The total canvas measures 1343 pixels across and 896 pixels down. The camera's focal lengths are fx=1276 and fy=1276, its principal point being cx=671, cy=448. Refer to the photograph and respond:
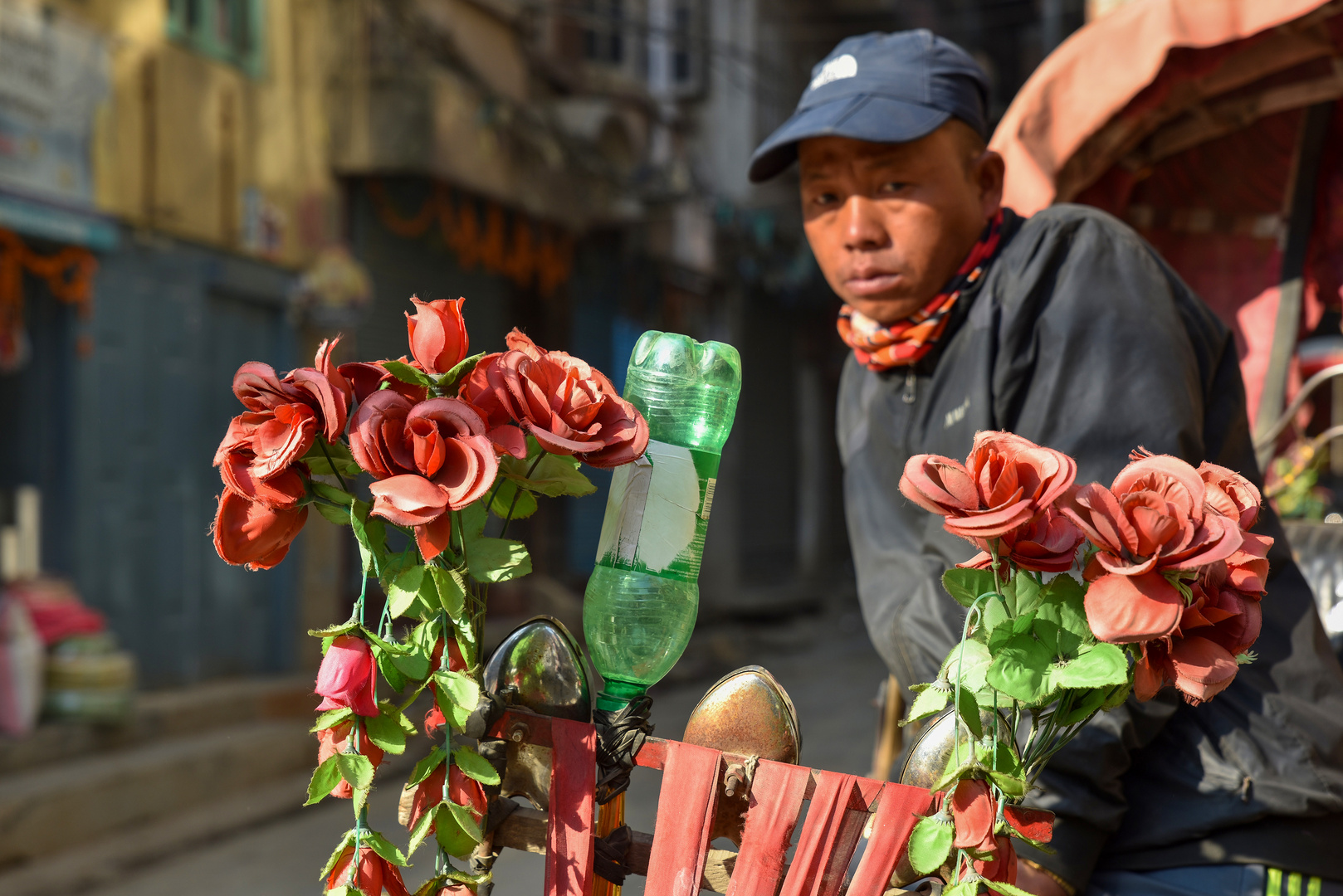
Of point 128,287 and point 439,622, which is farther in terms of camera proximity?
point 128,287

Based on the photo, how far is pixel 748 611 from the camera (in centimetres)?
1562

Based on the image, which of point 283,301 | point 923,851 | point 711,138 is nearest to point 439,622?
point 923,851

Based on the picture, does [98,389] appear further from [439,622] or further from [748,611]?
[748,611]

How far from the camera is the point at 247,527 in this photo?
1271 millimetres

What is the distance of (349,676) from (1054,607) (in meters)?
0.66

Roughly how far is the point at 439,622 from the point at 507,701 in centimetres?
17

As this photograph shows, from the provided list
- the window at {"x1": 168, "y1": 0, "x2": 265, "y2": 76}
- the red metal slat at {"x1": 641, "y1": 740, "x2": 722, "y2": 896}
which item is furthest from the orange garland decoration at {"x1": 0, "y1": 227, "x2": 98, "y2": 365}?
the red metal slat at {"x1": 641, "y1": 740, "x2": 722, "y2": 896}

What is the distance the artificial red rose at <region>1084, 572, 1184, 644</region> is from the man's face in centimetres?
72

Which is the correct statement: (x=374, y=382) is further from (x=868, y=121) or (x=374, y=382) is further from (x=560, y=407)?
(x=868, y=121)

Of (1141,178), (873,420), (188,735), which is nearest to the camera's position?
(873,420)

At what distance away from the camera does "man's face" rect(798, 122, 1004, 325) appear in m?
1.74

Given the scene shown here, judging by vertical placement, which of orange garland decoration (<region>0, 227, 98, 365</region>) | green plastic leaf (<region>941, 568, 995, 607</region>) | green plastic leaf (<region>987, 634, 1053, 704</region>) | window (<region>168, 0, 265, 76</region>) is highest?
window (<region>168, 0, 265, 76</region>)

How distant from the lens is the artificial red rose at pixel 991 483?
1128 mm

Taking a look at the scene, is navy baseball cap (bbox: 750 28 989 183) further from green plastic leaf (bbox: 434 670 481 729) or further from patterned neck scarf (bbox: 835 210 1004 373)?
green plastic leaf (bbox: 434 670 481 729)
